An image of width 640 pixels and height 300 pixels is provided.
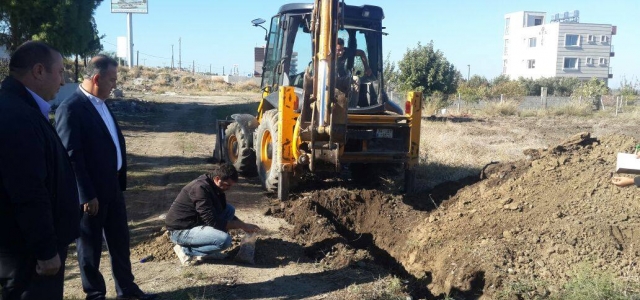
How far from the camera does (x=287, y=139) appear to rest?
7691mm

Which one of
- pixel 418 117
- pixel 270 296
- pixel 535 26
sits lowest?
pixel 270 296

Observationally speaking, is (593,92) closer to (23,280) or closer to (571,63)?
(571,63)

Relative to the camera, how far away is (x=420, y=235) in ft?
22.1

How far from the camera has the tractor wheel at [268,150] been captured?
26.7 feet

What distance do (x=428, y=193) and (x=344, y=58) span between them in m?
2.55

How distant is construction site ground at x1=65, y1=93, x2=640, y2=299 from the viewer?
5062 mm

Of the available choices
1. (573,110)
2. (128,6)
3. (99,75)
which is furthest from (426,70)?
(128,6)

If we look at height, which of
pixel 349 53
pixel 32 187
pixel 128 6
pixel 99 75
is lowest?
pixel 32 187

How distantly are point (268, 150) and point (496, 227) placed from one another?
3.81m

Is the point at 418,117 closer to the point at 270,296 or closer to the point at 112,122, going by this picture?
the point at 270,296

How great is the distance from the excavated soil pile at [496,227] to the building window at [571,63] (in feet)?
198

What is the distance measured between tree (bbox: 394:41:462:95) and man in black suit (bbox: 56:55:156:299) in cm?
2175

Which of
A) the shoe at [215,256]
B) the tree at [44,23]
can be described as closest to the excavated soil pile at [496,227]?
the shoe at [215,256]

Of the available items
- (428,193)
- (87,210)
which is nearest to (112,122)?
(87,210)
